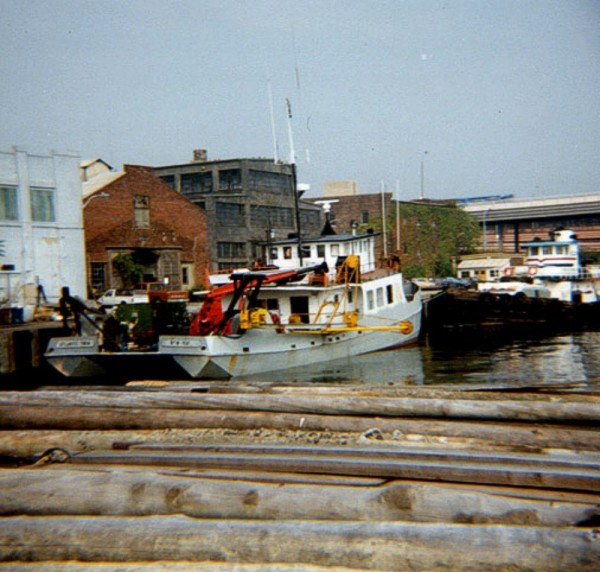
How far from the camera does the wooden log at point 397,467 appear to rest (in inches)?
140

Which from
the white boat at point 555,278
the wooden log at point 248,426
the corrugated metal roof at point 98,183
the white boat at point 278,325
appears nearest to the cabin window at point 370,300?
the white boat at point 278,325

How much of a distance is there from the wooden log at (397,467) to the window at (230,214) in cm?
4559

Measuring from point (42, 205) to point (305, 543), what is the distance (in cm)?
3314

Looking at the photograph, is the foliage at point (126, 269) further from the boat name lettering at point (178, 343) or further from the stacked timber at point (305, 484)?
the stacked timber at point (305, 484)

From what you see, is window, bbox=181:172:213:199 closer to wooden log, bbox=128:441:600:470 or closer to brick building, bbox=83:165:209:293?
brick building, bbox=83:165:209:293

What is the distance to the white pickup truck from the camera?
1371 inches

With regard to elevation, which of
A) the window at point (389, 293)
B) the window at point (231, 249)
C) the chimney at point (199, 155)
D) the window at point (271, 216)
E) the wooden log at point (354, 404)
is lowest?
the window at point (389, 293)

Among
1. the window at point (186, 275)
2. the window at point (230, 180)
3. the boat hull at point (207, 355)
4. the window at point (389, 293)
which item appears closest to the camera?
the boat hull at point (207, 355)

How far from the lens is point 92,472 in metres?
4.05

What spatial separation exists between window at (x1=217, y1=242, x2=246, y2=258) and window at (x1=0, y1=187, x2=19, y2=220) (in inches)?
724

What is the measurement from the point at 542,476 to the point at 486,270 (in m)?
49.4

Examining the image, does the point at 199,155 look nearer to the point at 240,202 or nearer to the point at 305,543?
the point at 240,202

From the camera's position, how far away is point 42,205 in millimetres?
33375

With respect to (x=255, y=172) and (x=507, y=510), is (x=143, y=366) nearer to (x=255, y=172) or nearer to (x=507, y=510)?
(x=507, y=510)
